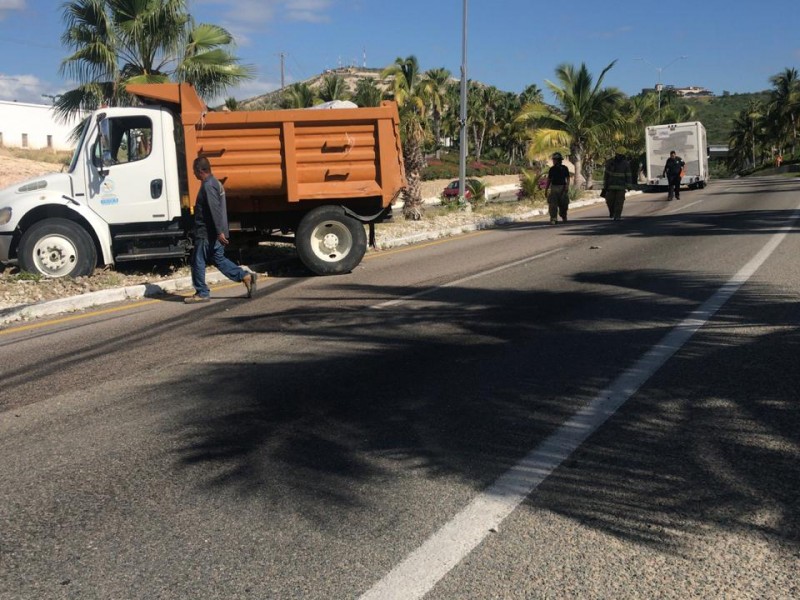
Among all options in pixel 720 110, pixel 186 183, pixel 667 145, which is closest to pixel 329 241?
pixel 186 183

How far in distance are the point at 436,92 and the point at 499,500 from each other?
72.1 meters

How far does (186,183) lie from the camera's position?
11656 millimetres

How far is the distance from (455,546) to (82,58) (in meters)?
18.0

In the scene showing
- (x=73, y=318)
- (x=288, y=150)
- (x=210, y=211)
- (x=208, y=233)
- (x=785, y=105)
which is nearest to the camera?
(x=73, y=318)

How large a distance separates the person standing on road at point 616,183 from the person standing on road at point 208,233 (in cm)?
1292

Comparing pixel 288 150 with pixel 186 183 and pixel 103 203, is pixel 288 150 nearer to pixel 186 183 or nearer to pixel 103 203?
pixel 186 183

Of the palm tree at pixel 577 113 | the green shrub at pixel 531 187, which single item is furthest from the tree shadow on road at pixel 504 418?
the palm tree at pixel 577 113

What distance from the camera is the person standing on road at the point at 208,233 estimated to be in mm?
9727

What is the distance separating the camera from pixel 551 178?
2048cm

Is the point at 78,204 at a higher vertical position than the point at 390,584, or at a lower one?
higher

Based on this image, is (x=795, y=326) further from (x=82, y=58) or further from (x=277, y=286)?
(x=82, y=58)

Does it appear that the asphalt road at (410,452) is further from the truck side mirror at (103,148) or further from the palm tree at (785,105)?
the palm tree at (785,105)

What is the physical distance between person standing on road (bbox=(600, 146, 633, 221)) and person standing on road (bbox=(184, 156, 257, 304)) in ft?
42.4

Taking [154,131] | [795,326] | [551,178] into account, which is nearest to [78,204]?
[154,131]
